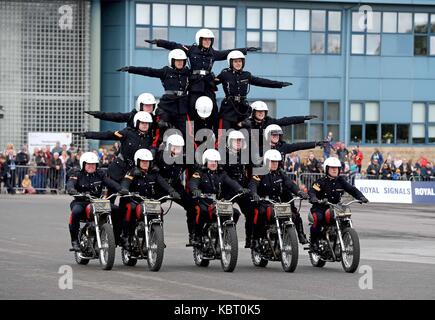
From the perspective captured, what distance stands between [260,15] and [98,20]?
7.15 m

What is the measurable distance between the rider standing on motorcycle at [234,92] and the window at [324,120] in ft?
110

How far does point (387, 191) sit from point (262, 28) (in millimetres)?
12812

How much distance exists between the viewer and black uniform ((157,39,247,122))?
20422 mm

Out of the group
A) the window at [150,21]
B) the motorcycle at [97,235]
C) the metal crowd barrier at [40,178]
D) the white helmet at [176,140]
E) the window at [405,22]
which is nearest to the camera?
the motorcycle at [97,235]

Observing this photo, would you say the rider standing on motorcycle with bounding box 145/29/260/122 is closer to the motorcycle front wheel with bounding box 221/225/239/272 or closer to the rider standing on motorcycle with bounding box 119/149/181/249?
the rider standing on motorcycle with bounding box 119/149/181/249

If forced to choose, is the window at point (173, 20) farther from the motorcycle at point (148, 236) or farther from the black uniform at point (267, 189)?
the motorcycle at point (148, 236)

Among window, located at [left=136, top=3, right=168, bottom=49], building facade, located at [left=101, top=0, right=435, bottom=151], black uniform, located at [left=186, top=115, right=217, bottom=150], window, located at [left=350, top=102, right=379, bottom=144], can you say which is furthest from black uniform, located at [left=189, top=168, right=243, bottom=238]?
window, located at [left=350, top=102, right=379, bottom=144]

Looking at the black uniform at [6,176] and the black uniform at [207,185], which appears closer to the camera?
the black uniform at [207,185]

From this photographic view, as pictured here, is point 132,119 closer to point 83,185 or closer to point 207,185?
point 83,185

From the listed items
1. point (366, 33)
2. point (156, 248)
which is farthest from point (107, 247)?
point (366, 33)

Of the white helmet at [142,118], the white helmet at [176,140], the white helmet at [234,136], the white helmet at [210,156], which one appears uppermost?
the white helmet at [142,118]

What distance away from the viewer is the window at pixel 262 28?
53.7 meters

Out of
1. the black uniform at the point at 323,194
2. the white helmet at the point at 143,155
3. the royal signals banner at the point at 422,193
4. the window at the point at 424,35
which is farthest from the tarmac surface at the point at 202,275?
the window at the point at 424,35

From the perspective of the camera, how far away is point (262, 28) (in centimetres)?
5381
